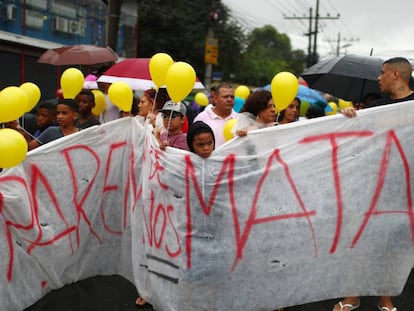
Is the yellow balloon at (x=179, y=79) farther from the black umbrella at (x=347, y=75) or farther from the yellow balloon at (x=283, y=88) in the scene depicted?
the black umbrella at (x=347, y=75)

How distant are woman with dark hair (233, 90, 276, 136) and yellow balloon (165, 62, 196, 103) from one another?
500mm

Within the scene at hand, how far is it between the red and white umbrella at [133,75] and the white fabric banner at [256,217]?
2.10 m

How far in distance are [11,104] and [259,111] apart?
1.62 metres

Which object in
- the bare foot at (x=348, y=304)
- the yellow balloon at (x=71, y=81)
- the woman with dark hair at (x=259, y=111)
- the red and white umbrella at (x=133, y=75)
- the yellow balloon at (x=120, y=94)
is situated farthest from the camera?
the red and white umbrella at (x=133, y=75)

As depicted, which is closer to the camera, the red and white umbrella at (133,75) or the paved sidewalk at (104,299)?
the paved sidewalk at (104,299)

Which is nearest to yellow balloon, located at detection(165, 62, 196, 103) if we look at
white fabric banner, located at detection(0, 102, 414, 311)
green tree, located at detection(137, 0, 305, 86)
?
white fabric banner, located at detection(0, 102, 414, 311)

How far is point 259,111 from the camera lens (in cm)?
326

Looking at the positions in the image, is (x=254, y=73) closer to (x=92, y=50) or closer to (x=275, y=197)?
(x=92, y=50)

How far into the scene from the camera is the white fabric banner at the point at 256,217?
108 inches


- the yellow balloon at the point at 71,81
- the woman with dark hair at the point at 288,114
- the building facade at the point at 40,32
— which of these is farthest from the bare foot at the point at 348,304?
the building facade at the point at 40,32

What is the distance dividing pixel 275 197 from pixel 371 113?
31.8 inches

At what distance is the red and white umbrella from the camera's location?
5.08 meters

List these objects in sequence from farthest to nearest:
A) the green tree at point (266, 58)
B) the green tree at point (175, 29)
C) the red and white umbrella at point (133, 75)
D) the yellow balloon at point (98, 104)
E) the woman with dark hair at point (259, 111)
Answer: the green tree at point (266, 58)
the green tree at point (175, 29)
the red and white umbrella at point (133, 75)
the yellow balloon at point (98, 104)
the woman with dark hair at point (259, 111)

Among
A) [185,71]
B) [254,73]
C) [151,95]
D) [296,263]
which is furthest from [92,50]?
[254,73]
